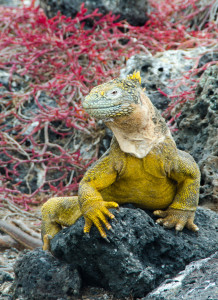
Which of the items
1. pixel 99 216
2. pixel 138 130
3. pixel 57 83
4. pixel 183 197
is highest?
pixel 138 130

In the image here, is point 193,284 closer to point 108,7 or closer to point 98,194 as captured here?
point 98,194

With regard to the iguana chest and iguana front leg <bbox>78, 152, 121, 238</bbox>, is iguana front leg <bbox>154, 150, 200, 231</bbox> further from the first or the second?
iguana front leg <bbox>78, 152, 121, 238</bbox>

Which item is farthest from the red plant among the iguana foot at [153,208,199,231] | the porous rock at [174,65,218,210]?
the iguana foot at [153,208,199,231]

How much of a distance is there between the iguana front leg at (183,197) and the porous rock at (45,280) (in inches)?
31.4

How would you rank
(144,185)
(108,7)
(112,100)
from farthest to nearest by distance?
(108,7)
(144,185)
(112,100)

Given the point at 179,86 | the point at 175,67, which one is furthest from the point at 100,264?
the point at 175,67

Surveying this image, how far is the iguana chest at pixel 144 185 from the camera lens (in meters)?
3.61

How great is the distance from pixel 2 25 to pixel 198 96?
5640 millimetres

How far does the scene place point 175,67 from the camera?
22.0 ft

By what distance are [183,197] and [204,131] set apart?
5.30 feet

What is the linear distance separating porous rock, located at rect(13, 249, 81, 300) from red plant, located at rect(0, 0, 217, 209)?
300 centimetres

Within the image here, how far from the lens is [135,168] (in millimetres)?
3602

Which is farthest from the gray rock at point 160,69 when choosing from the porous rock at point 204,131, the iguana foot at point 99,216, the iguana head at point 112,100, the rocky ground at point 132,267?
the iguana foot at point 99,216

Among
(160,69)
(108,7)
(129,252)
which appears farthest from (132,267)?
(108,7)
